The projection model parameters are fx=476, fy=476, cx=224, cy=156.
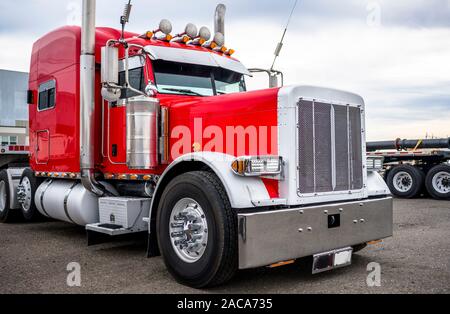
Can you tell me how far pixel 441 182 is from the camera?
1409cm

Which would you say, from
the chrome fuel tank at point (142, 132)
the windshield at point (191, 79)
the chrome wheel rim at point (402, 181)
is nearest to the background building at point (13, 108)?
the chrome wheel rim at point (402, 181)

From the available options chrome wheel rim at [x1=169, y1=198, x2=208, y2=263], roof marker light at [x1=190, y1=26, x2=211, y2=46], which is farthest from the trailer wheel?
chrome wheel rim at [x1=169, y1=198, x2=208, y2=263]

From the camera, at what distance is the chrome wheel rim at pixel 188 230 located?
446 cm

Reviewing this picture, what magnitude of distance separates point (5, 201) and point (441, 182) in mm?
11710

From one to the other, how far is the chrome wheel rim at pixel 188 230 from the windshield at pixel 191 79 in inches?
73.6

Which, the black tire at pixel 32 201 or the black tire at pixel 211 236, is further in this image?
the black tire at pixel 32 201

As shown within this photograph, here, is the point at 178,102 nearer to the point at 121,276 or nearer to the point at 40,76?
the point at 121,276

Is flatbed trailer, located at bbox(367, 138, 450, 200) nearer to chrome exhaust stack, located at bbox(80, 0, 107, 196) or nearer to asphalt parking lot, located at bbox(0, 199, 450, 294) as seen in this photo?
asphalt parking lot, located at bbox(0, 199, 450, 294)

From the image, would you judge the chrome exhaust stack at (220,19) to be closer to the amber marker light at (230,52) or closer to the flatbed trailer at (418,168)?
the amber marker light at (230,52)

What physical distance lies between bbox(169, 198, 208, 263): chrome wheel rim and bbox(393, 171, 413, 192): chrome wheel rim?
1167 centimetres

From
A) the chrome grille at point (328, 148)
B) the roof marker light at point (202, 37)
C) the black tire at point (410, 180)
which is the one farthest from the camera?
the black tire at point (410, 180)

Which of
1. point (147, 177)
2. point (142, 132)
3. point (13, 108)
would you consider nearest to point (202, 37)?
point (142, 132)

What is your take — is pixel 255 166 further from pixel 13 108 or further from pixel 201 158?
pixel 13 108

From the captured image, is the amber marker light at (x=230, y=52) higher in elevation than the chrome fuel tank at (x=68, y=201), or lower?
higher
